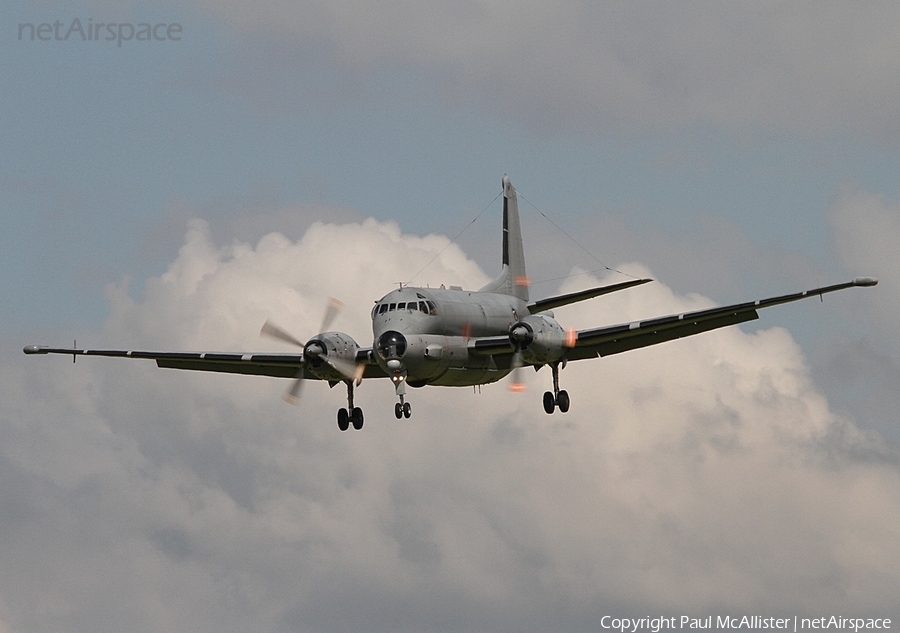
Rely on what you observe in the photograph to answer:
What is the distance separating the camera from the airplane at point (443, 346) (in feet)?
150

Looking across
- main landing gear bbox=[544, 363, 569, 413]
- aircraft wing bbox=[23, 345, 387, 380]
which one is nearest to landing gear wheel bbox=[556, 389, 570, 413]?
main landing gear bbox=[544, 363, 569, 413]

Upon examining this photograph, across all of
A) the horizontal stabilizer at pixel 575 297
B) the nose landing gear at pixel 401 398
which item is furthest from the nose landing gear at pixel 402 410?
the horizontal stabilizer at pixel 575 297

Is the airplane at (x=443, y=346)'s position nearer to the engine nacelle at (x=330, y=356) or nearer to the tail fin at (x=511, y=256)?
the engine nacelle at (x=330, y=356)

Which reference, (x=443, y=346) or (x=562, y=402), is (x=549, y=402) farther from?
(x=443, y=346)

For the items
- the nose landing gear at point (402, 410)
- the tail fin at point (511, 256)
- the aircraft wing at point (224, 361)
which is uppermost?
the tail fin at point (511, 256)

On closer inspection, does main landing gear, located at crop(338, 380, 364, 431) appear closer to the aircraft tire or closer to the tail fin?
the aircraft tire

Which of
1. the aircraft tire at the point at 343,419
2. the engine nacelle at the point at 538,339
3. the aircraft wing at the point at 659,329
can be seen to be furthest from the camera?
the aircraft tire at the point at 343,419

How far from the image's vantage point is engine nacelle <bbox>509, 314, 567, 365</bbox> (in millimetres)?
46594

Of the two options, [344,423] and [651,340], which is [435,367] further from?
[651,340]

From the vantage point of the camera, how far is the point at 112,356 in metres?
50.5

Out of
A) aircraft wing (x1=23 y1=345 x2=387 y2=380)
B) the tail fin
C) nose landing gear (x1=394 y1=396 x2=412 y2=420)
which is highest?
the tail fin

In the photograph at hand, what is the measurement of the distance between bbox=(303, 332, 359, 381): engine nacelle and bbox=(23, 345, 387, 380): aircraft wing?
34.0 inches

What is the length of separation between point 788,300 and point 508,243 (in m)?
19.8

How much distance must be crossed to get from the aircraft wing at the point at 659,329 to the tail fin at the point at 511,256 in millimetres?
8817
